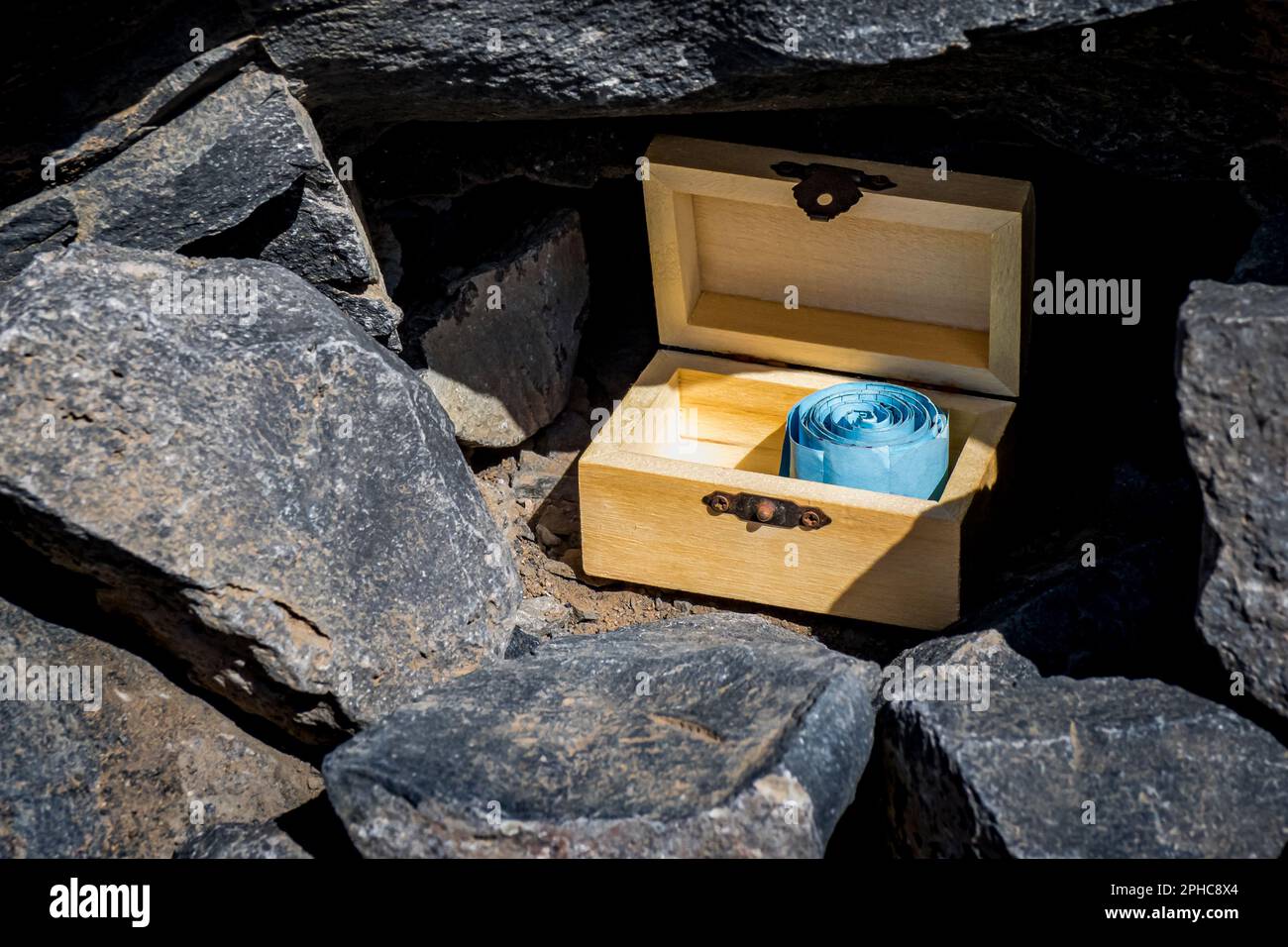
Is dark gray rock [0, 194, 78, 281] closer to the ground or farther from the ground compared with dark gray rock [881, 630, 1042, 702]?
farther from the ground

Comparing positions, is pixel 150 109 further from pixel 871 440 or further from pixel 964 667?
pixel 964 667

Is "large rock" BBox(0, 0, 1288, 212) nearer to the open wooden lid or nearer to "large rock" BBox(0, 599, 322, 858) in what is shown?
the open wooden lid

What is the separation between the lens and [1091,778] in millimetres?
2336

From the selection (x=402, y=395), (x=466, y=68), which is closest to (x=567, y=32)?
(x=466, y=68)

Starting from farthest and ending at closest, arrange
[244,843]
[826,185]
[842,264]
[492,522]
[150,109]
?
[842,264] < [826,185] < [492,522] < [150,109] < [244,843]

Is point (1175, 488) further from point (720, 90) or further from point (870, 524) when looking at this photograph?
point (720, 90)

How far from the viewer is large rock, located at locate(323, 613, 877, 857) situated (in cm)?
223

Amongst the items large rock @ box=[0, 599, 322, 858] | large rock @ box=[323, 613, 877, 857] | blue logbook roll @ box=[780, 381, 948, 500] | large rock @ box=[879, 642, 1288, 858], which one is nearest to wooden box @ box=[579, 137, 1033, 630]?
blue logbook roll @ box=[780, 381, 948, 500]

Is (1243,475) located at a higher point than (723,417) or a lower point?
higher

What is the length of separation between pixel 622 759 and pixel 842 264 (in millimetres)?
1686

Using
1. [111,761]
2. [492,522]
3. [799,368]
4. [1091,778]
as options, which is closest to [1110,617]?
[1091,778]

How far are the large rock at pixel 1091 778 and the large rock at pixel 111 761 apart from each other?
1.25m

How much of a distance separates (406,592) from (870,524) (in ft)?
3.48

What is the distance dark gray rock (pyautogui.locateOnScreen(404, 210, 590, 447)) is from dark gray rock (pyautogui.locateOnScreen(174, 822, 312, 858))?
1314 millimetres
